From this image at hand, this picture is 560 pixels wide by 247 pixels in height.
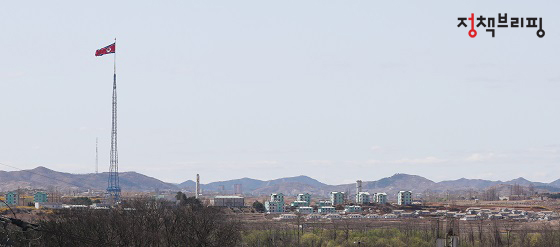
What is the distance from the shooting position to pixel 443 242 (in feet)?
81.0

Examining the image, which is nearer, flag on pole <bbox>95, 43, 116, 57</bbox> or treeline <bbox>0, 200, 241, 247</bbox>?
treeline <bbox>0, 200, 241, 247</bbox>

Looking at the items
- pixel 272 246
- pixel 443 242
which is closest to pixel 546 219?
pixel 272 246

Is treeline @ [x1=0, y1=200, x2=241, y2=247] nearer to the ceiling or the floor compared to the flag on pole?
nearer to the floor

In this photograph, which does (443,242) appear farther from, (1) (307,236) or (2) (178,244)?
(1) (307,236)

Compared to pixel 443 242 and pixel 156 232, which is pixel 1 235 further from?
pixel 443 242

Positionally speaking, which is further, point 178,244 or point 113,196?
point 113,196

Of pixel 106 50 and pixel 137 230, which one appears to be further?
pixel 106 50

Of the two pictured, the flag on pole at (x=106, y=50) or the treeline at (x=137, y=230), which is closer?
the treeline at (x=137, y=230)

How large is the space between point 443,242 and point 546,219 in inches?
6168

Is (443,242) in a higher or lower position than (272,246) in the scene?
higher

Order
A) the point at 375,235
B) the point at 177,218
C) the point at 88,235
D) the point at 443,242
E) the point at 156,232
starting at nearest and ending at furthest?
the point at 443,242 < the point at 88,235 < the point at 156,232 < the point at 177,218 < the point at 375,235

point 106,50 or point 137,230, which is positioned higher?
point 106,50

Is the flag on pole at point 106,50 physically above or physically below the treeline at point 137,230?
above

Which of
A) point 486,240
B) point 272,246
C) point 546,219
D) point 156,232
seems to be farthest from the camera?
point 546,219
